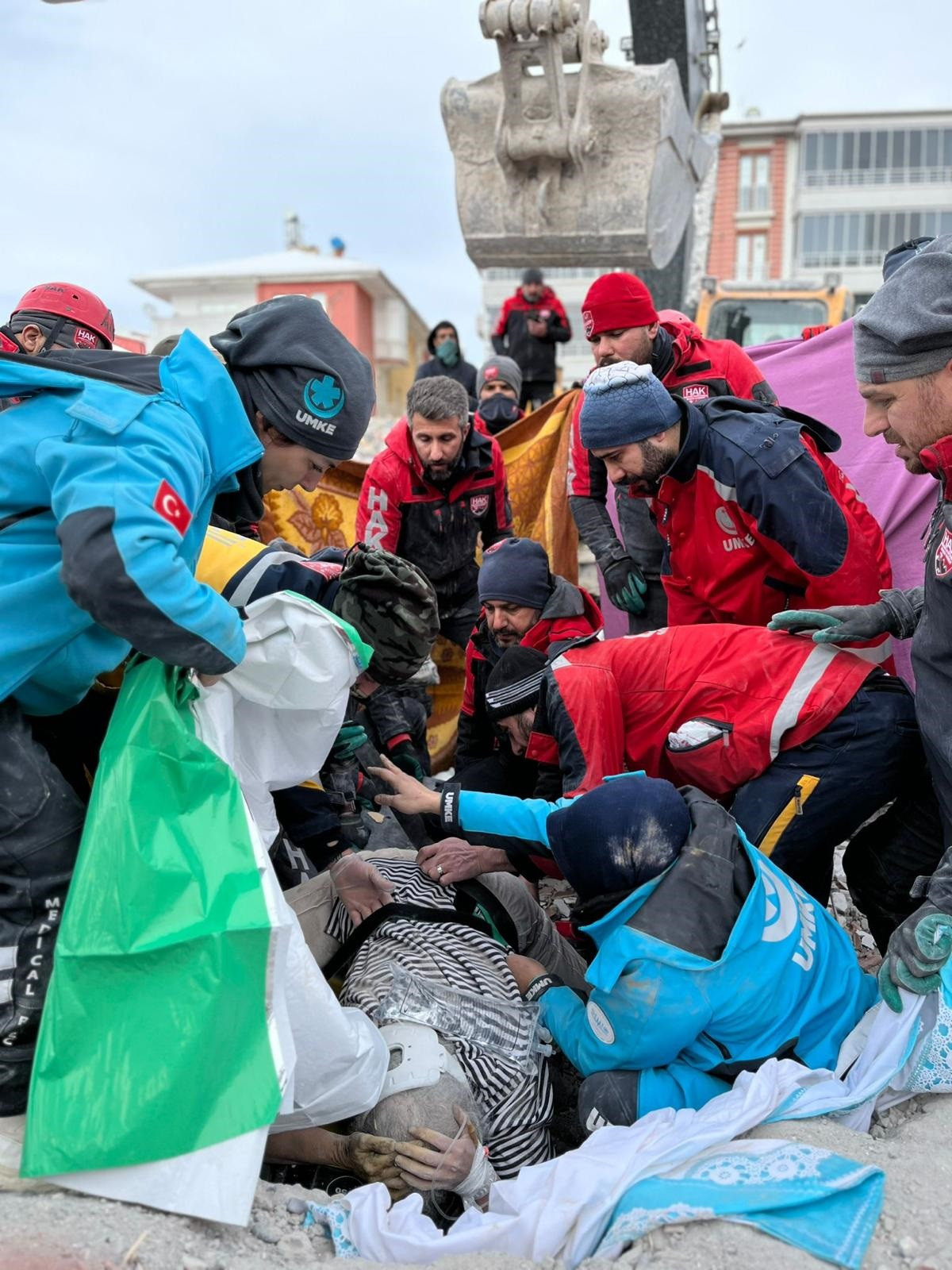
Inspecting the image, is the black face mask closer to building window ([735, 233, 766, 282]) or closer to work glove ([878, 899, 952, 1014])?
work glove ([878, 899, 952, 1014])

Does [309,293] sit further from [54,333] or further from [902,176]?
[54,333]

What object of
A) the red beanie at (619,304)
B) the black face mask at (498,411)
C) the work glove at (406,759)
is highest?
the red beanie at (619,304)

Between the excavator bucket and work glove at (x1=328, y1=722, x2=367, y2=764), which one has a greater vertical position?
the excavator bucket

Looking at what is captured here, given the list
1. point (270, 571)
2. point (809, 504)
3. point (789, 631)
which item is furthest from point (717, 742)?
point (270, 571)

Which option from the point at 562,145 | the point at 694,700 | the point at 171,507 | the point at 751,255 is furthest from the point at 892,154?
the point at 171,507

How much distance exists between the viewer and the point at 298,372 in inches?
85.4

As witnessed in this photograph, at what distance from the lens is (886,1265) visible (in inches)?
69.9

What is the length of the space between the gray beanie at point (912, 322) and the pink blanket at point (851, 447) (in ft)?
6.06

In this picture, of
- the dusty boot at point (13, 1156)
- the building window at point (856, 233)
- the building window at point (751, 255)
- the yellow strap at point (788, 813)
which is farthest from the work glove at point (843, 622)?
the building window at point (751, 255)

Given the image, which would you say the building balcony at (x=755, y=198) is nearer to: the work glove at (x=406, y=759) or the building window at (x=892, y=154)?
the building window at (x=892, y=154)

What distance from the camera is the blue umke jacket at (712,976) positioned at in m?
2.27

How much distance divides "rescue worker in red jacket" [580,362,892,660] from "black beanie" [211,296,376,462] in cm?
124

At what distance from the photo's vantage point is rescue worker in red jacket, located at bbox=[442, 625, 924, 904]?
292 cm

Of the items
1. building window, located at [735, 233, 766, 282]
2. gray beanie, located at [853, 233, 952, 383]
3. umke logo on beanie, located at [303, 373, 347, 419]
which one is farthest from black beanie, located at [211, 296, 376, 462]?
building window, located at [735, 233, 766, 282]
